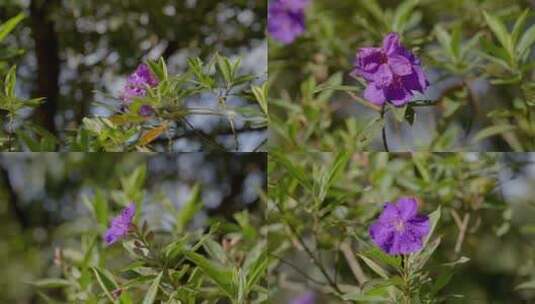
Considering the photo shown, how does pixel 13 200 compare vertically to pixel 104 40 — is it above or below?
below

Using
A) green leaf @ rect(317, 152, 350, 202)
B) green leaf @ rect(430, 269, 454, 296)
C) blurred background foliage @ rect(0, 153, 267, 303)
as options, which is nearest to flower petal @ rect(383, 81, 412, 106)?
green leaf @ rect(317, 152, 350, 202)

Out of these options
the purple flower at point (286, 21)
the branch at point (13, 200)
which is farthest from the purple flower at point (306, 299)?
the branch at point (13, 200)

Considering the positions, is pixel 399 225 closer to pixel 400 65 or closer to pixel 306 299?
pixel 400 65

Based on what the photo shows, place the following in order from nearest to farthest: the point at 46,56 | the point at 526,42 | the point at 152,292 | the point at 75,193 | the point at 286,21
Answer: the point at 152,292, the point at 526,42, the point at 286,21, the point at 46,56, the point at 75,193

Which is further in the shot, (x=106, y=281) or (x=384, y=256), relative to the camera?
(x=106, y=281)

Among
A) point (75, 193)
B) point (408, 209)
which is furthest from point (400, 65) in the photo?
point (75, 193)

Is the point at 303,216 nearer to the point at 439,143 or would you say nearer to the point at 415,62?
the point at 439,143

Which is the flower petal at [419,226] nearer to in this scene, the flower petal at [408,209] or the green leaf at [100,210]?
the flower petal at [408,209]

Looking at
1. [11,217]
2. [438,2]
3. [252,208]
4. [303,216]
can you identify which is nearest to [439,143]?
[303,216]

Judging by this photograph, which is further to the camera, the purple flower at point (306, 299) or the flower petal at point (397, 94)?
the purple flower at point (306, 299)
